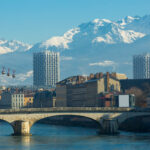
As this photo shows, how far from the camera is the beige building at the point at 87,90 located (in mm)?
168250

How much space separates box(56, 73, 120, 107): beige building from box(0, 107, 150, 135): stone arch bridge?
5119cm

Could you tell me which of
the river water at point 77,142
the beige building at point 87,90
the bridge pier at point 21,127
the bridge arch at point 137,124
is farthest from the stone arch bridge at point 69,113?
the beige building at point 87,90

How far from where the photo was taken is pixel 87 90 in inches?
6973

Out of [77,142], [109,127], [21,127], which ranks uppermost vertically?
[21,127]

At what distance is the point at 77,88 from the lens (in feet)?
616

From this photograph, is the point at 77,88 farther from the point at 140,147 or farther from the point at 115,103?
the point at 140,147

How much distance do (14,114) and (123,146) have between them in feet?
79.2

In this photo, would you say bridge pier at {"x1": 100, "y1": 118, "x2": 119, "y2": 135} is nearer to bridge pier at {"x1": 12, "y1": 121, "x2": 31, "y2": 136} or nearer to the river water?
the river water

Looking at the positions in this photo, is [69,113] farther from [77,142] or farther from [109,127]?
[77,142]

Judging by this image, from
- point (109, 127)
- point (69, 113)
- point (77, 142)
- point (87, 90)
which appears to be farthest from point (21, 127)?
point (87, 90)

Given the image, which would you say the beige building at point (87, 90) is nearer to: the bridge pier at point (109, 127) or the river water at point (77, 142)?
the bridge pier at point (109, 127)

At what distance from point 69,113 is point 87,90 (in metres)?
65.3

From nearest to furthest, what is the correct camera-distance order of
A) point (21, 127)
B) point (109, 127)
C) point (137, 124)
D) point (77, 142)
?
point (77, 142) → point (21, 127) → point (109, 127) → point (137, 124)

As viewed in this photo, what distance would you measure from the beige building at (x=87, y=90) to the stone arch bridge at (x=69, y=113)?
5119 cm
